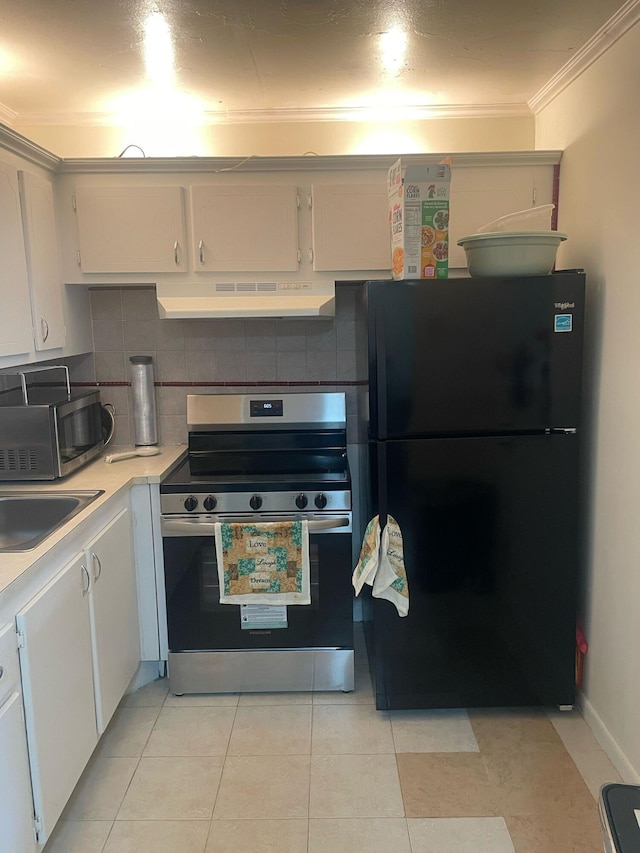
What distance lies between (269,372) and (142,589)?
114 centimetres

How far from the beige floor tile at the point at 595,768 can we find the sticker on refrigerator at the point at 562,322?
4.75 ft

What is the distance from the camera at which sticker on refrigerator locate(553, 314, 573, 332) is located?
89.6 inches

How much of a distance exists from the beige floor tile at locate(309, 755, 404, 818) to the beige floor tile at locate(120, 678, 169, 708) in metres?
0.72

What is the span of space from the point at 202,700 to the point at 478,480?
1.40m

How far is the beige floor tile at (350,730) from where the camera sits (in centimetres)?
236

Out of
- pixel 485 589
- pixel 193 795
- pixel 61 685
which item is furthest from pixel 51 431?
pixel 485 589

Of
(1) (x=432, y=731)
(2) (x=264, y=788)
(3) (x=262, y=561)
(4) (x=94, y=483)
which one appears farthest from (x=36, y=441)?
(1) (x=432, y=731)

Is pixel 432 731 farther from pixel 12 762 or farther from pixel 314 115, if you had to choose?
pixel 314 115

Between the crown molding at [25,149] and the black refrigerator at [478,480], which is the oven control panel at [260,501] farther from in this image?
the crown molding at [25,149]

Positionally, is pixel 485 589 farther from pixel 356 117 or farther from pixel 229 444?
pixel 356 117

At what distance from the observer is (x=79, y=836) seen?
6.47 ft

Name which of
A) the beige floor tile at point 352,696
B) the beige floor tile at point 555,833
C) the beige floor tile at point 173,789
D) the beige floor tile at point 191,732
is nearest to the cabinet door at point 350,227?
the beige floor tile at point 352,696

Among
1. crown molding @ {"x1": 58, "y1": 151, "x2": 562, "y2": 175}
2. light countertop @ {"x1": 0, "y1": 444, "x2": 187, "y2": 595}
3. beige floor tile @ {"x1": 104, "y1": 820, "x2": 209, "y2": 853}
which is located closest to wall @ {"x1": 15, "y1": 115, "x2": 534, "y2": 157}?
crown molding @ {"x1": 58, "y1": 151, "x2": 562, "y2": 175}

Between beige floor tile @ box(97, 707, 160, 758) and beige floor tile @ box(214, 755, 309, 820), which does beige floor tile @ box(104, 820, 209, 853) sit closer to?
beige floor tile @ box(214, 755, 309, 820)
